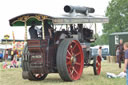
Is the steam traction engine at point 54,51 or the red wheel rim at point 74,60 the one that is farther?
the red wheel rim at point 74,60

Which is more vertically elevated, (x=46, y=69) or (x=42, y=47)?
(x=42, y=47)

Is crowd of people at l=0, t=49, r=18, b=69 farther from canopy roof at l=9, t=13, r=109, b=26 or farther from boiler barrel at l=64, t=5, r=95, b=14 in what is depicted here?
canopy roof at l=9, t=13, r=109, b=26

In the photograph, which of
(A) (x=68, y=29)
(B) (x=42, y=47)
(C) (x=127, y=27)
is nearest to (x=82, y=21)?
(A) (x=68, y=29)

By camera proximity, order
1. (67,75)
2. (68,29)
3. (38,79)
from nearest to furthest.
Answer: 1. (67,75)
2. (38,79)
3. (68,29)

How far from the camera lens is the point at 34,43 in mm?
10125

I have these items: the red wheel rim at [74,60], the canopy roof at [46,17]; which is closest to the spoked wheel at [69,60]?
the red wheel rim at [74,60]

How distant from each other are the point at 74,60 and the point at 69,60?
0.38 m

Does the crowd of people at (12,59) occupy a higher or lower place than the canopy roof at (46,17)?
lower

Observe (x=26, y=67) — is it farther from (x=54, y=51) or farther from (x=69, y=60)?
(x=69, y=60)

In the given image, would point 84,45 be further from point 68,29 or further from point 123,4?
point 123,4

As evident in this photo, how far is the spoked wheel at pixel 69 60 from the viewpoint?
32.8ft

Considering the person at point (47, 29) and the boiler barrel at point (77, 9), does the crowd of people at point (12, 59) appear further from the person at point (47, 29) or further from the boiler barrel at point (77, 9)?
the person at point (47, 29)

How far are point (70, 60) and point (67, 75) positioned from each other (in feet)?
2.15

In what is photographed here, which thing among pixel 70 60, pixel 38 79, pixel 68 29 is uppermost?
pixel 68 29
